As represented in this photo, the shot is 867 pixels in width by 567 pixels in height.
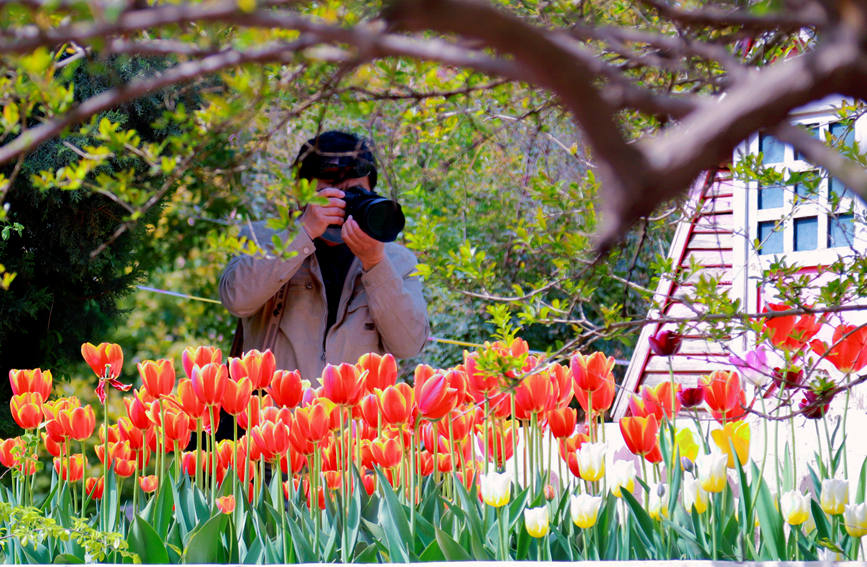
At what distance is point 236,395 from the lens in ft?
4.93

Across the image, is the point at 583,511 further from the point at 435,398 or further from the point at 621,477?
the point at 435,398

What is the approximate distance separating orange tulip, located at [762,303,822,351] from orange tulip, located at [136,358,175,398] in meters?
0.96

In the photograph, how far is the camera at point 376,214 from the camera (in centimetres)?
211

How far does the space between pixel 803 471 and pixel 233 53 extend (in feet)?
5.37

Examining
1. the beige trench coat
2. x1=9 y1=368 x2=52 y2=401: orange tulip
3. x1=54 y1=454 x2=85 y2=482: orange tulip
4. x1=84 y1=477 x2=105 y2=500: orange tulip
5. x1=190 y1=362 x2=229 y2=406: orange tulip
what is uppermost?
the beige trench coat

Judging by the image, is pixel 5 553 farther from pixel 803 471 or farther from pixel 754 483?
pixel 803 471

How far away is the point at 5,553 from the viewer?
1544mm

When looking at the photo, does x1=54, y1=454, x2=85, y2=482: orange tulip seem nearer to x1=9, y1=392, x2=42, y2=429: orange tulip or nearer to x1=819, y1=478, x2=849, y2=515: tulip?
x1=9, y1=392, x2=42, y2=429: orange tulip

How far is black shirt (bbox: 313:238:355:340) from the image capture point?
246cm

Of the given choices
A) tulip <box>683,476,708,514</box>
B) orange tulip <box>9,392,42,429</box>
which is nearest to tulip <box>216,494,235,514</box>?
orange tulip <box>9,392,42,429</box>

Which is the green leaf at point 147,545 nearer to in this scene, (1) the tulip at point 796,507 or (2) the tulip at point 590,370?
(2) the tulip at point 590,370

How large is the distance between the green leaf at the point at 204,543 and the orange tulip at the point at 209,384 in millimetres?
211

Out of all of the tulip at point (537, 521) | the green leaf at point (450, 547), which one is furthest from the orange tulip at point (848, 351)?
the green leaf at point (450, 547)

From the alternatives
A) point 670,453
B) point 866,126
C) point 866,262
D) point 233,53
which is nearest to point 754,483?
point 670,453
